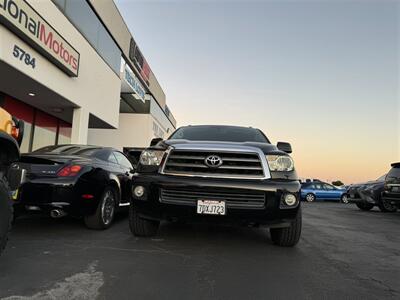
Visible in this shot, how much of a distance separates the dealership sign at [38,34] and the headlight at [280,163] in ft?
24.0

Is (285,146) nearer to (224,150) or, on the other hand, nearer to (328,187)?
(224,150)

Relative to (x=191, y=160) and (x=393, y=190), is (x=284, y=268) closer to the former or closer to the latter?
(x=191, y=160)

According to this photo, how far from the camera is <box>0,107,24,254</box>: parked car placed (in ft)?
9.57

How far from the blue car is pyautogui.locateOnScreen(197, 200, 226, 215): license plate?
1687cm

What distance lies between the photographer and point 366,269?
3.50 m

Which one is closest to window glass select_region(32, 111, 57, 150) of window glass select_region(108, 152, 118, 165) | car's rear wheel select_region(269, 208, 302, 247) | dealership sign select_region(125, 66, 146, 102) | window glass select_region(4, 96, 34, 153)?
window glass select_region(4, 96, 34, 153)

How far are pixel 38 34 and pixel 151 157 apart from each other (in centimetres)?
728

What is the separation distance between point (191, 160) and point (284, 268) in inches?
61.5

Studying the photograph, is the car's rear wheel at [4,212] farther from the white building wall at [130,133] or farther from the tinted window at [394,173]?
the white building wall at [130,133]

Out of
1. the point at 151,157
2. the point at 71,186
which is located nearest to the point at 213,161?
the point at 151,157

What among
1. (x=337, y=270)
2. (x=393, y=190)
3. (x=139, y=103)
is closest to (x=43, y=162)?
(x=337, y=270)

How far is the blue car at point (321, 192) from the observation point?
19.6 m

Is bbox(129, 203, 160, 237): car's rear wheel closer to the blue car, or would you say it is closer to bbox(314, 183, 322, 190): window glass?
the blue car

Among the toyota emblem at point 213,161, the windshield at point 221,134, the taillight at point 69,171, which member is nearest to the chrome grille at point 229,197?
the toyota emblem at point 213,161
